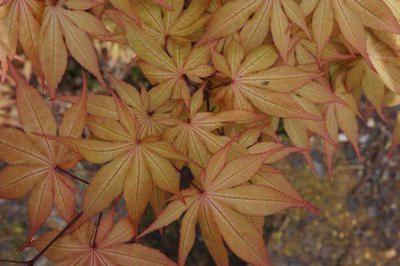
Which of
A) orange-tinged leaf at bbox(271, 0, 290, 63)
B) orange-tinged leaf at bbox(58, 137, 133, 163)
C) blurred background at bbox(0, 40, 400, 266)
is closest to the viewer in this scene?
orange-tinged leaf at bbox(58, 137, 133, 163)

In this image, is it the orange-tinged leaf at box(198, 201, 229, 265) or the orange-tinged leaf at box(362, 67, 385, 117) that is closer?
the orange-tinged leaf at box(198, 201, 229, 265)

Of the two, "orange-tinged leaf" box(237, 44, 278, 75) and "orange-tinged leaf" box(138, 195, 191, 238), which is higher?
"orange-tinged leaf" box(237, 44, 278, 75)

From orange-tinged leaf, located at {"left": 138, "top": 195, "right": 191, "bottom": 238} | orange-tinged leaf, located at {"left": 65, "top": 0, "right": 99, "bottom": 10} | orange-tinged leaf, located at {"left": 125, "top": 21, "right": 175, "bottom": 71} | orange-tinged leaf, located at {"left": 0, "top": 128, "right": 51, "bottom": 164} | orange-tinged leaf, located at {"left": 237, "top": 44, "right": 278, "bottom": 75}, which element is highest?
orange-tinged leaf, located at {"left": 65, "top": 0, "right": 99, "bottom": 10}

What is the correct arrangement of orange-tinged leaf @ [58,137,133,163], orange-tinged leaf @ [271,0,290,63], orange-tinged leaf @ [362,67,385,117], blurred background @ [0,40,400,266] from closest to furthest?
orange-tinged leaf @ [58,137,133,163]
orange-tinged leaf @ [271,0,290,63]
orange-tinged leaf @ [362,67,385,117]
blurred background @ [0,40,400,266]

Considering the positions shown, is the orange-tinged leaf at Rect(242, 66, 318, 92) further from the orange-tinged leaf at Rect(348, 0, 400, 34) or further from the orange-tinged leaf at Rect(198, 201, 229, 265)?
the orange-tinged leaf at Rect(198, 201, 229, 265)

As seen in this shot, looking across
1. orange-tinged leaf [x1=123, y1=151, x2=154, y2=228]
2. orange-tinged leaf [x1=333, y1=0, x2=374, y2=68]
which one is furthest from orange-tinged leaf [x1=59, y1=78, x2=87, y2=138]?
orange-tinged leaf [x1=333, y1=0, x2=374, y2=68]

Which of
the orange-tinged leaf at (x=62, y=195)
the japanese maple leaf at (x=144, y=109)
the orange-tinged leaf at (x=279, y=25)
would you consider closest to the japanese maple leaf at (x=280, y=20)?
the orange-tinged leaf at (x=279, y=25)

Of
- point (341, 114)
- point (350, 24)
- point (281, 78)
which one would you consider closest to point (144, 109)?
point (281, 78)

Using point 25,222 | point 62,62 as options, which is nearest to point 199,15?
point 62,62

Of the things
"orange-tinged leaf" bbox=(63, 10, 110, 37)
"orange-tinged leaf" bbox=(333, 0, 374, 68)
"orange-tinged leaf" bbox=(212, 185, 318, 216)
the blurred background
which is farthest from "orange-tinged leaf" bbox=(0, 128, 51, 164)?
the blurred background

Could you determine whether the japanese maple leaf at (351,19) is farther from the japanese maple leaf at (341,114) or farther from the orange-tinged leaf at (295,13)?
→ the japanese maple leaf at (341,114)
